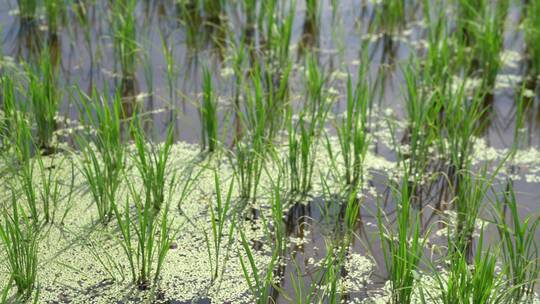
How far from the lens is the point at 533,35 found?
3457mm

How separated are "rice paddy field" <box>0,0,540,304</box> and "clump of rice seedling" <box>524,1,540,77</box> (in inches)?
0.7

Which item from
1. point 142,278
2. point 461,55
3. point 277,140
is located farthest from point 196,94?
point 142,278

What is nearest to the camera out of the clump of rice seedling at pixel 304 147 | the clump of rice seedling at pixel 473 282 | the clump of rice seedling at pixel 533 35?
the clump of rice seedling at pixel 473 282

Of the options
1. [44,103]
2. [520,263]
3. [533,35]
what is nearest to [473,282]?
[520,263]

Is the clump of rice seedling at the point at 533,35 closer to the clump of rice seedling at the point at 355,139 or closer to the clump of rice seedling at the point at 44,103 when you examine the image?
the clump of rice seedling at the point at 355,139

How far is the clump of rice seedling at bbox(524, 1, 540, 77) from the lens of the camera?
337 centimetres

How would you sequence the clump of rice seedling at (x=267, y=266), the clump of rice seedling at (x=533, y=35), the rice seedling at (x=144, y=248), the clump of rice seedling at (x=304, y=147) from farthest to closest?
1. the clump of rice seedling at (x=533, y=35)
2. the clump of rice seedling at (x=304, y=147)
3. the rice seedling at (x=144, y=248)
4. the clump of rice seedling at (x=267, y=266)

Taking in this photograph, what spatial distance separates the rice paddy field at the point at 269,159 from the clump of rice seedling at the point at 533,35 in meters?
0.02

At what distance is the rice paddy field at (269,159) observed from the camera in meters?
2.24

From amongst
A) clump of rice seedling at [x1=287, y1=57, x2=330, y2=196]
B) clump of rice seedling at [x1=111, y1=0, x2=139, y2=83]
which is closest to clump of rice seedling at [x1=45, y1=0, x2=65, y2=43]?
clump of rice seedling at [x1=111, y1=0, x2=139, y2=83]

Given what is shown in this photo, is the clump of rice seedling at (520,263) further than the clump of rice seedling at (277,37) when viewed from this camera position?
No

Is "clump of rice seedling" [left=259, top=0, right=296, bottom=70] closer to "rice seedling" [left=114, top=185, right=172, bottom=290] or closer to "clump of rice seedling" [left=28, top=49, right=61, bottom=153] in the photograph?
"clump of rice seedling" [left=28, top=49, right=61, bottom=153]

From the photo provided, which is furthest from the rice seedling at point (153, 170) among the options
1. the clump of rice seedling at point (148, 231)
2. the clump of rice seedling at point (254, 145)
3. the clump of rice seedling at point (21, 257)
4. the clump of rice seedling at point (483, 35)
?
the clump of rice seedling at point (483, 35)

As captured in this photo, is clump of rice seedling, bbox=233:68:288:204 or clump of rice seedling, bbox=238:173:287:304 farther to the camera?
clump of rice seedling, bbox=233:68:288:204
